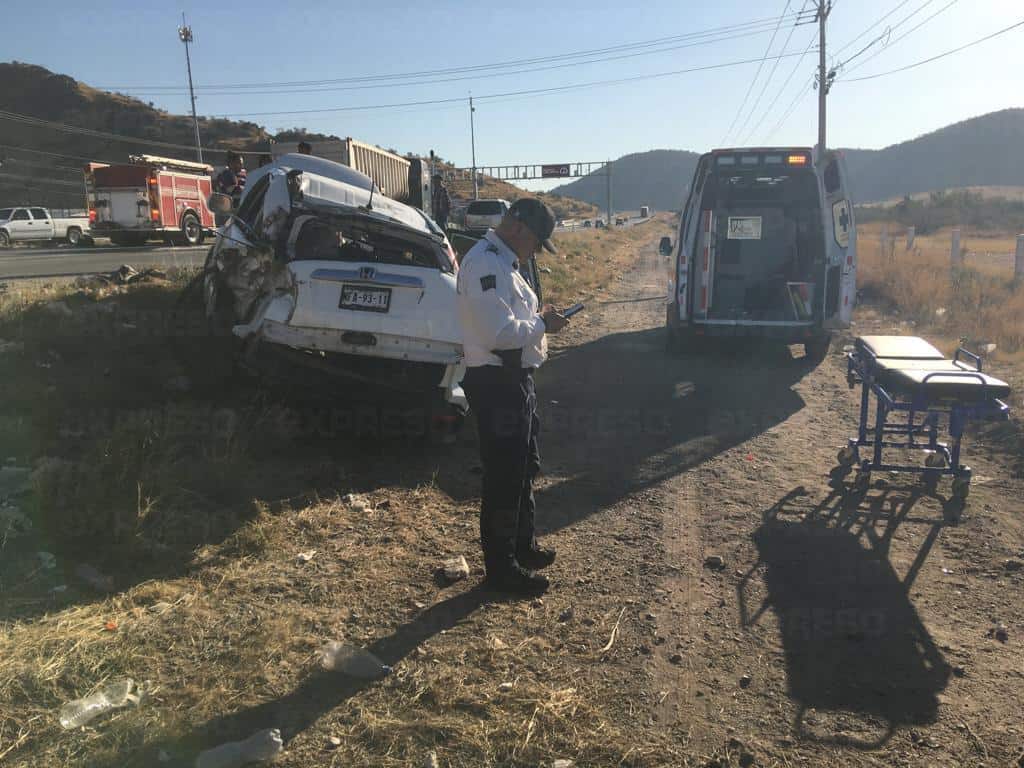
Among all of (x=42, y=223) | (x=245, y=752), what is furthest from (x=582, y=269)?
(x=245, y=752)

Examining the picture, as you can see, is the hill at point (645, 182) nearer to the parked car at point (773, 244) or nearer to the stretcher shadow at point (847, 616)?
the parked car at point (773, 244)

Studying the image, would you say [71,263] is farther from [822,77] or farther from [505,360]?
[822,77]

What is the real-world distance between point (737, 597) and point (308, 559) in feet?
7.31

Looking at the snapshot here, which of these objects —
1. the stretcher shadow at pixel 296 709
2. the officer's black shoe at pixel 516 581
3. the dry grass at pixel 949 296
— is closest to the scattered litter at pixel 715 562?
the officer's black shoe at pixel 516 581

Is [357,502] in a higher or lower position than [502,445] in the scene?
lower

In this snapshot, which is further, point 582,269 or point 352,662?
point 582,269

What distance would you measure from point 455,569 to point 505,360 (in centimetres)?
117

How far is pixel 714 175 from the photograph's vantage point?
9.43 m

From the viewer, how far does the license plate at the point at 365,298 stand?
5121 mm

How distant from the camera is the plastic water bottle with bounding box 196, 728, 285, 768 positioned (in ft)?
8.27

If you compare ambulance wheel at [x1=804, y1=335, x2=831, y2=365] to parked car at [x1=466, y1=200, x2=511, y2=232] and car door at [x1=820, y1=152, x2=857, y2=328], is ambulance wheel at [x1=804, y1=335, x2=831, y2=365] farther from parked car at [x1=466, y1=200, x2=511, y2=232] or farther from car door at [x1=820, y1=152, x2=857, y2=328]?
parked car at [x1=466, y1=200, x2=511, y2=232]

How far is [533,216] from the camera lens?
3.62 m

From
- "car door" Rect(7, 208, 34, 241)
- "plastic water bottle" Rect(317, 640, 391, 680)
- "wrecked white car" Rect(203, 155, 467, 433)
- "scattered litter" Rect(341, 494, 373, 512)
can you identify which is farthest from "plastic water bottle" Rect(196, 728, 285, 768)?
"car door" Rect(7, 208, 34, 241)

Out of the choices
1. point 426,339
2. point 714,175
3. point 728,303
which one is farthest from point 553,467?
point 728,303
